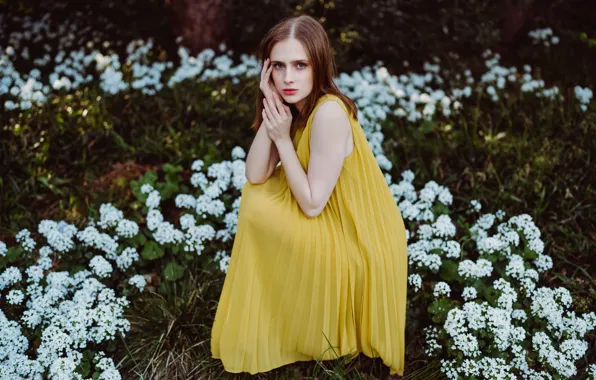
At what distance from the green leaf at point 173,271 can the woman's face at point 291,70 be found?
1.40 metres

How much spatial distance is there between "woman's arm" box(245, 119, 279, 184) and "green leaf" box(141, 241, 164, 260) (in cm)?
106

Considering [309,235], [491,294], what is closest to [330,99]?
[309,235]

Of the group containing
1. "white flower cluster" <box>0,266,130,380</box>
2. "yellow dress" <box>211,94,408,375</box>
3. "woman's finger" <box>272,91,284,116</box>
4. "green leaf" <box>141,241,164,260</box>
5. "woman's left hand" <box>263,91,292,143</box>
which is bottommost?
"white flower cluster" <box>0,266,130,380</box>

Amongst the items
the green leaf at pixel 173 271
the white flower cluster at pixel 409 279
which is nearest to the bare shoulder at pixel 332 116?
the white flower cluster at pixel 409 279

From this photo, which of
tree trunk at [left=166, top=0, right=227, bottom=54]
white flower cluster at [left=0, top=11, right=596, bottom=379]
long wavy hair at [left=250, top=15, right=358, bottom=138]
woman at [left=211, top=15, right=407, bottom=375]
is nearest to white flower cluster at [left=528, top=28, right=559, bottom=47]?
white flower cluster at [left=0, top=11, right=596, bottom=379]

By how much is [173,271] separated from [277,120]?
1356 mm

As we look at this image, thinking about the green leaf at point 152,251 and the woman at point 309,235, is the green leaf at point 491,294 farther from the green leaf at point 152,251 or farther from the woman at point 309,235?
the green leaf at point 152,251

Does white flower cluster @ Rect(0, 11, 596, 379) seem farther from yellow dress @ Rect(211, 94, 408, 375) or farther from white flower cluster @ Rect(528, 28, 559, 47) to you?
white flower cluster @ Rect(528, 28, 559, 47)

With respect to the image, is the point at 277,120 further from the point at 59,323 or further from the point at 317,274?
the point at 59,323

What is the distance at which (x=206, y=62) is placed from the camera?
18.5 feet

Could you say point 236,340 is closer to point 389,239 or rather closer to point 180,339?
point 180,339

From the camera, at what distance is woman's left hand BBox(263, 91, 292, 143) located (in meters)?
2.57

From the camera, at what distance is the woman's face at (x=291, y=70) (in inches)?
97.7

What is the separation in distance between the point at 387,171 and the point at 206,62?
2.41 meters
